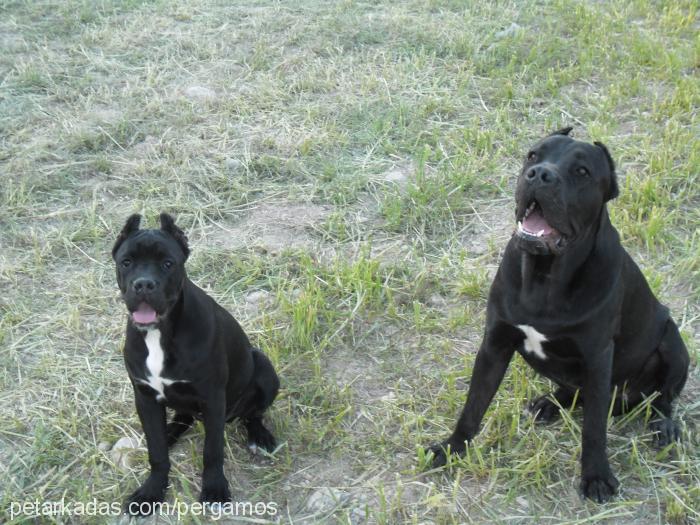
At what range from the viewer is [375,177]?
646cm

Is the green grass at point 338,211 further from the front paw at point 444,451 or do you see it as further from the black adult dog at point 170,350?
the black adult dog at point 170,350

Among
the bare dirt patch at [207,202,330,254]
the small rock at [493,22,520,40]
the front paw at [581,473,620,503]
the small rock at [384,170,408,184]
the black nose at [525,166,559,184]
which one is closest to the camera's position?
the black nose at [525,166,559,184]

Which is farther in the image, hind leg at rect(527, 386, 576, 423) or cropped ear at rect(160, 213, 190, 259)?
hind leg at rect(527, 386, 576, 423)

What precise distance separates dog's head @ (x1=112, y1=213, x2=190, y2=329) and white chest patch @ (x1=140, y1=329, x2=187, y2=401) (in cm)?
10

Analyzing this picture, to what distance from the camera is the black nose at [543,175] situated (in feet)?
11.1

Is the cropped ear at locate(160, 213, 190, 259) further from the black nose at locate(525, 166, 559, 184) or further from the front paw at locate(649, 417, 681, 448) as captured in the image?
the front paw at locate(649, 417, 681, 448)

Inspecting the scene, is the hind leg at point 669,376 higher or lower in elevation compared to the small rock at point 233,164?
higher

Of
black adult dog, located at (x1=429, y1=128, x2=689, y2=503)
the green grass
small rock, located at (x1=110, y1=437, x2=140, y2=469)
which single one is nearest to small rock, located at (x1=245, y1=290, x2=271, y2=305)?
the green grass

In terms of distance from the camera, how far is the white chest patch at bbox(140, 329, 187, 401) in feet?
11.9

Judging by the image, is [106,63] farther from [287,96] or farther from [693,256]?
[693,256]

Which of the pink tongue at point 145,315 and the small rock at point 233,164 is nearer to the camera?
the pink tongue at point 145,315

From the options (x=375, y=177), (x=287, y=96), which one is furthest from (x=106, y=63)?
(x=375, y=177)

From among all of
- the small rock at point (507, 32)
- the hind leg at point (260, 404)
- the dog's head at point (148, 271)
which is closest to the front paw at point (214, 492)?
the hind leg at point (260, 404)

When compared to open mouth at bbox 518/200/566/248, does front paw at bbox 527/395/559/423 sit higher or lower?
lower
